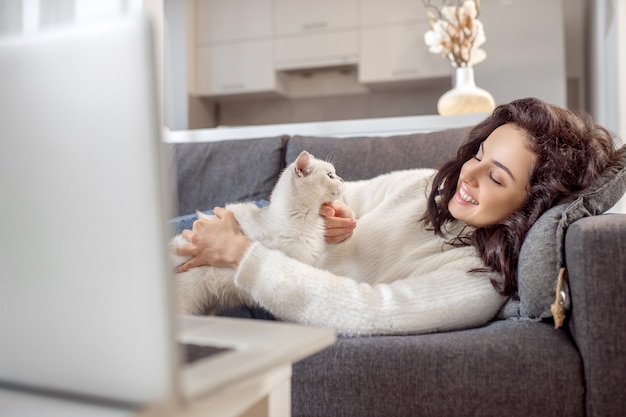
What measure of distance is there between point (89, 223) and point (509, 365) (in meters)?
0.77

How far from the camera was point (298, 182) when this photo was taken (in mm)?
1166

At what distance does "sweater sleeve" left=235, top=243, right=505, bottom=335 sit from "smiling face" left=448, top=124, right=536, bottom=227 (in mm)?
168

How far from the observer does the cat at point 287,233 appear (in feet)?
3.84

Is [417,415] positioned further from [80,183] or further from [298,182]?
[80,183]

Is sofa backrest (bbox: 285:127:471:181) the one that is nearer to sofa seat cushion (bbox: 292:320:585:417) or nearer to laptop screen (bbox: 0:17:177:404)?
sofa seat cushion (bbox: 292:320:585:417)

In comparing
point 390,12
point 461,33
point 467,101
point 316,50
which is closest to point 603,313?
point 467,101

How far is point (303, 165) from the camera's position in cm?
116

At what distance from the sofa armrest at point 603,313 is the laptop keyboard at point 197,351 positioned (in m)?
0.68

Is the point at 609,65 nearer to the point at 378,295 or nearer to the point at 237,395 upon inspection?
the point at 378,295

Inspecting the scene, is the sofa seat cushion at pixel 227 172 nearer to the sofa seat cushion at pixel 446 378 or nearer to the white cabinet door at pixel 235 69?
the sofa seat cushion at pixel 446 378

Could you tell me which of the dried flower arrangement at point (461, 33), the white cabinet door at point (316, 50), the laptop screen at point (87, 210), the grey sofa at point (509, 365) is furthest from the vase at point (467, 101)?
the laptop screen at point (87, 210)

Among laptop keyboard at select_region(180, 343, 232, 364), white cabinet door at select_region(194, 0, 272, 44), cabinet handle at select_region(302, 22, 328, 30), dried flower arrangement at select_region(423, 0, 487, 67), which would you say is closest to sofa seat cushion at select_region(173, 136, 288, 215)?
dried flower arrangement at select_region(423, 0, 487, 67)

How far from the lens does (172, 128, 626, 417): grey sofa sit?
0.90 metres

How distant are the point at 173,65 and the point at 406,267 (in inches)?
139
